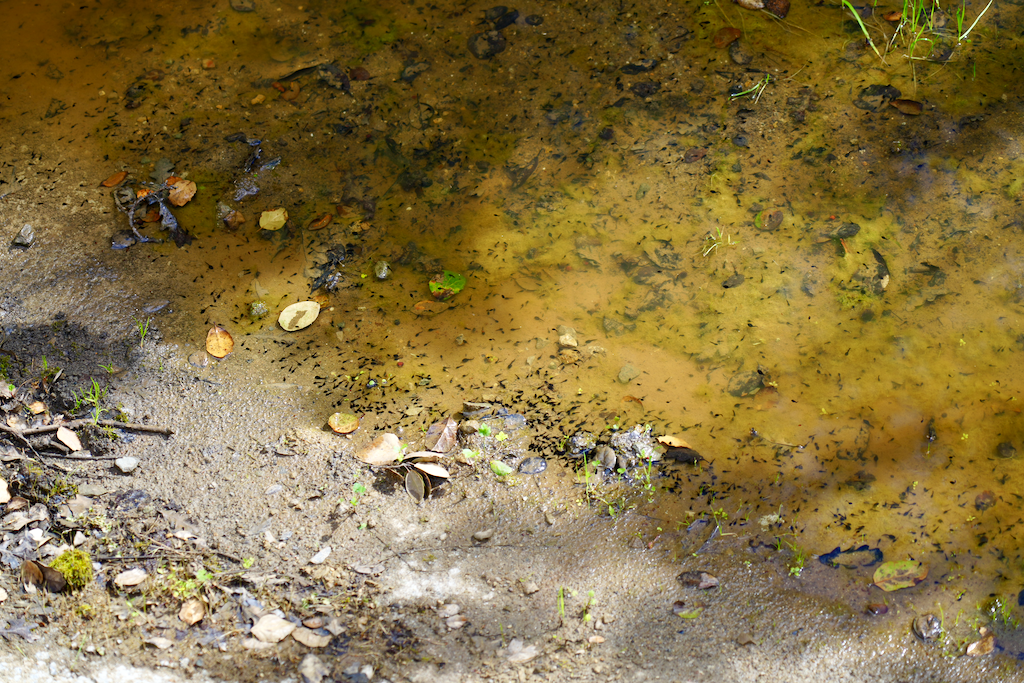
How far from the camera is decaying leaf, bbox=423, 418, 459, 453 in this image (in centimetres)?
224

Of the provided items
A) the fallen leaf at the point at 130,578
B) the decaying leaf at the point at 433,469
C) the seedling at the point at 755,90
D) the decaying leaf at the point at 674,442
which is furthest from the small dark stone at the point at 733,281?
the fallen leaf at the point at 130,578

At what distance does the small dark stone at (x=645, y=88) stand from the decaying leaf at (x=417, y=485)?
1928 millimetres

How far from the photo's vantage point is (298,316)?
101 inches

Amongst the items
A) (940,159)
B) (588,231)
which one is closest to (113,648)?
(588,231)

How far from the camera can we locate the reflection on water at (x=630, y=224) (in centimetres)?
221

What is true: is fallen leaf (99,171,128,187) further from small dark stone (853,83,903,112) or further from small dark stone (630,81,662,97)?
small dark stone (853,83,903,112)

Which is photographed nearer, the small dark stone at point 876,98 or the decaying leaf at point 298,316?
the decaying leaf at point 298,316

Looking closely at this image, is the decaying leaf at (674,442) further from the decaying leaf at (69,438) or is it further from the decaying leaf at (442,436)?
the decaying leaf at (69,438)

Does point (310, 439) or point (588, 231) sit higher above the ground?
point (588, 231)

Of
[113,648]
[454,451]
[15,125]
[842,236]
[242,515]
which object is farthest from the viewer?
[15,125]

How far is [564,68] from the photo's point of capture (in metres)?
2.96

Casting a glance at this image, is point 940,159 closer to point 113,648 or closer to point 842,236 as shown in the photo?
point 842,236

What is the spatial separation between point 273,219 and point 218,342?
1.99 feet

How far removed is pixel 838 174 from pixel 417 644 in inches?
94.3
